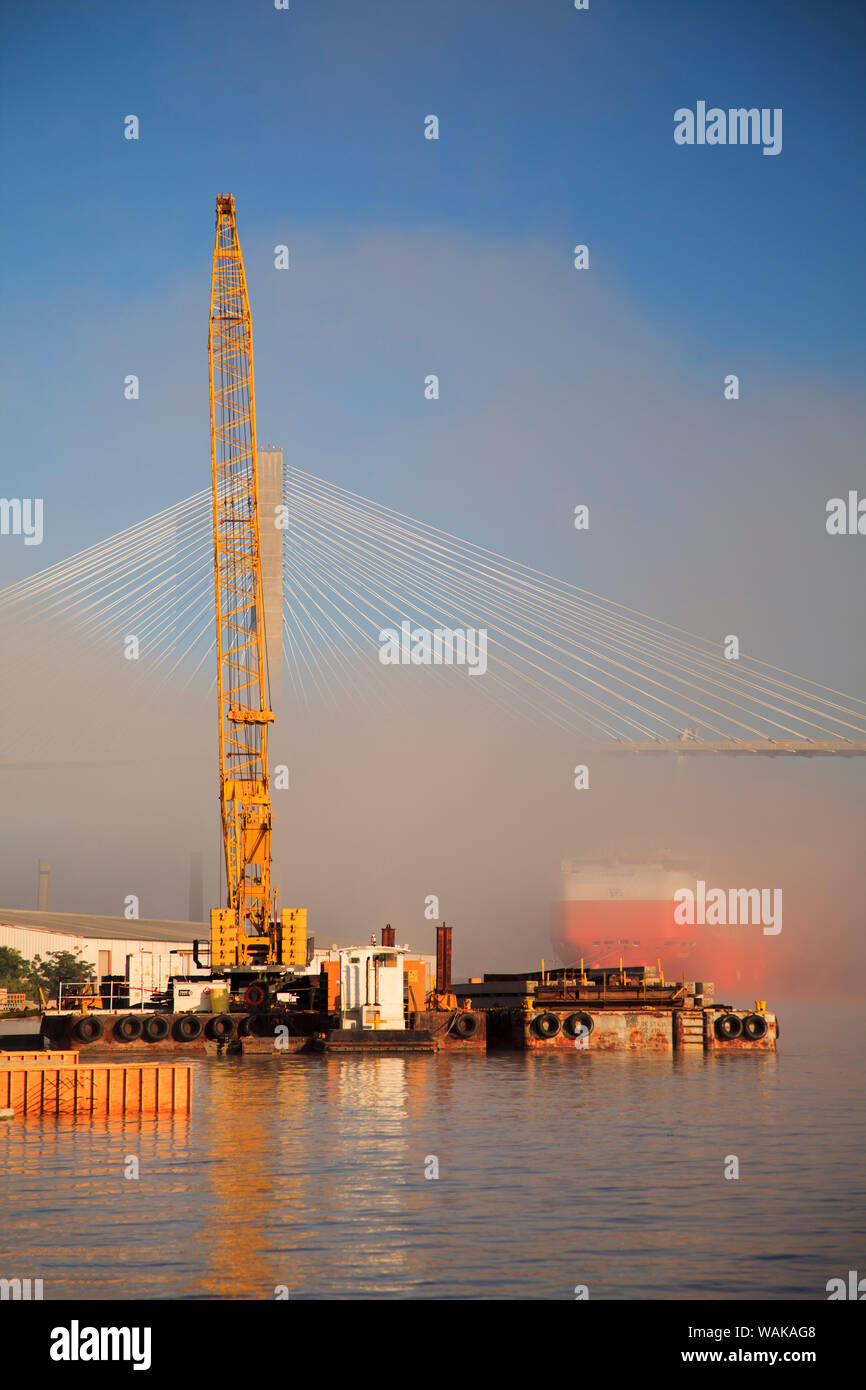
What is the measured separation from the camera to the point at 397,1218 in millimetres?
24891

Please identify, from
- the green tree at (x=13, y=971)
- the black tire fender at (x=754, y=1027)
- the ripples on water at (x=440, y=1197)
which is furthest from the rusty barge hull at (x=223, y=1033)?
the green tree at (x=13, y=971)

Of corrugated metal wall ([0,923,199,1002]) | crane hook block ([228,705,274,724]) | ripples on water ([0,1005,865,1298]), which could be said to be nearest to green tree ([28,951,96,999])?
corrugated metal wall ([0,923,199,1002])

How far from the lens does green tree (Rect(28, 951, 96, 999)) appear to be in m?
112

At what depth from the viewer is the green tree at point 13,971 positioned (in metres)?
108

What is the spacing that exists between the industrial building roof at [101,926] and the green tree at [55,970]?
184 inches

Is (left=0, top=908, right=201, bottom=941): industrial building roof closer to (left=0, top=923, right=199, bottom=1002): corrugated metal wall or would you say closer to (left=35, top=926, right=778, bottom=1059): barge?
(left=0, top=923, right=199, bottom=1002): corrugated metal wall

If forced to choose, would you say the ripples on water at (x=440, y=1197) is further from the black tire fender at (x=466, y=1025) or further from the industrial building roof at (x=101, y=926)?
the industrial building roof at (x=101, y=926)

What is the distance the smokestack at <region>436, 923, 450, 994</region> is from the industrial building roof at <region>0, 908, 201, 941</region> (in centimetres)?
5863

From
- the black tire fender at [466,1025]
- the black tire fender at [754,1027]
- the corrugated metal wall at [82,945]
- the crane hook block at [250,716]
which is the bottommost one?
the black tire fender at [754,1027]

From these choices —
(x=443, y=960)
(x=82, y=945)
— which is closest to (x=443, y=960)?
(x=443, y=960)

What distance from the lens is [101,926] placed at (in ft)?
502

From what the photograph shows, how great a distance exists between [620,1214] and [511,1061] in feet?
132
